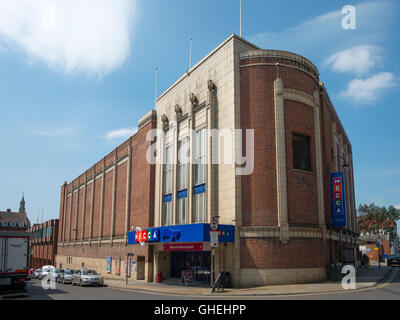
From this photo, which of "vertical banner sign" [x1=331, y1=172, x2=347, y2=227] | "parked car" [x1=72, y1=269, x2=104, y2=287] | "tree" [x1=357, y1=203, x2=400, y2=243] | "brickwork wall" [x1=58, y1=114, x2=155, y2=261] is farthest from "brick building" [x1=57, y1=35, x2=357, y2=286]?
"tree" [x1=357, y1=203, x2=400, y2=243]

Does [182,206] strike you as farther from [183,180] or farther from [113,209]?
[113,209]

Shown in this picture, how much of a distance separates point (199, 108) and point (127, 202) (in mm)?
16391

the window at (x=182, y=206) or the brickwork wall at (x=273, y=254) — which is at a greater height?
the window at (x=182, y=206)

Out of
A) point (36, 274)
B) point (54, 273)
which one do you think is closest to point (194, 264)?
point (54, 273)

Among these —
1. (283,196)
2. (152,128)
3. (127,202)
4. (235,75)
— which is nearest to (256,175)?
(283,196)

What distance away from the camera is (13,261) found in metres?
20.0

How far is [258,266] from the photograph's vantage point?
83.8 feet

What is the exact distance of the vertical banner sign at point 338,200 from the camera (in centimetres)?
3116

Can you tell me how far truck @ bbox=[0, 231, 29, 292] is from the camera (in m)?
19.7

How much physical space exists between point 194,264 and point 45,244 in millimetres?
66656

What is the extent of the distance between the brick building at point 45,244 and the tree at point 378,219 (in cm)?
8361

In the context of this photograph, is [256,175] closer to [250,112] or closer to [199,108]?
[250,112]

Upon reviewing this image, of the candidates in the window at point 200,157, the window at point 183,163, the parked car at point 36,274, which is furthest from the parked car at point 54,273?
the window at point 200,157

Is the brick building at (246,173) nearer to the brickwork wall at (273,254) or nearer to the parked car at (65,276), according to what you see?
the brickwork wall at (273,254)
